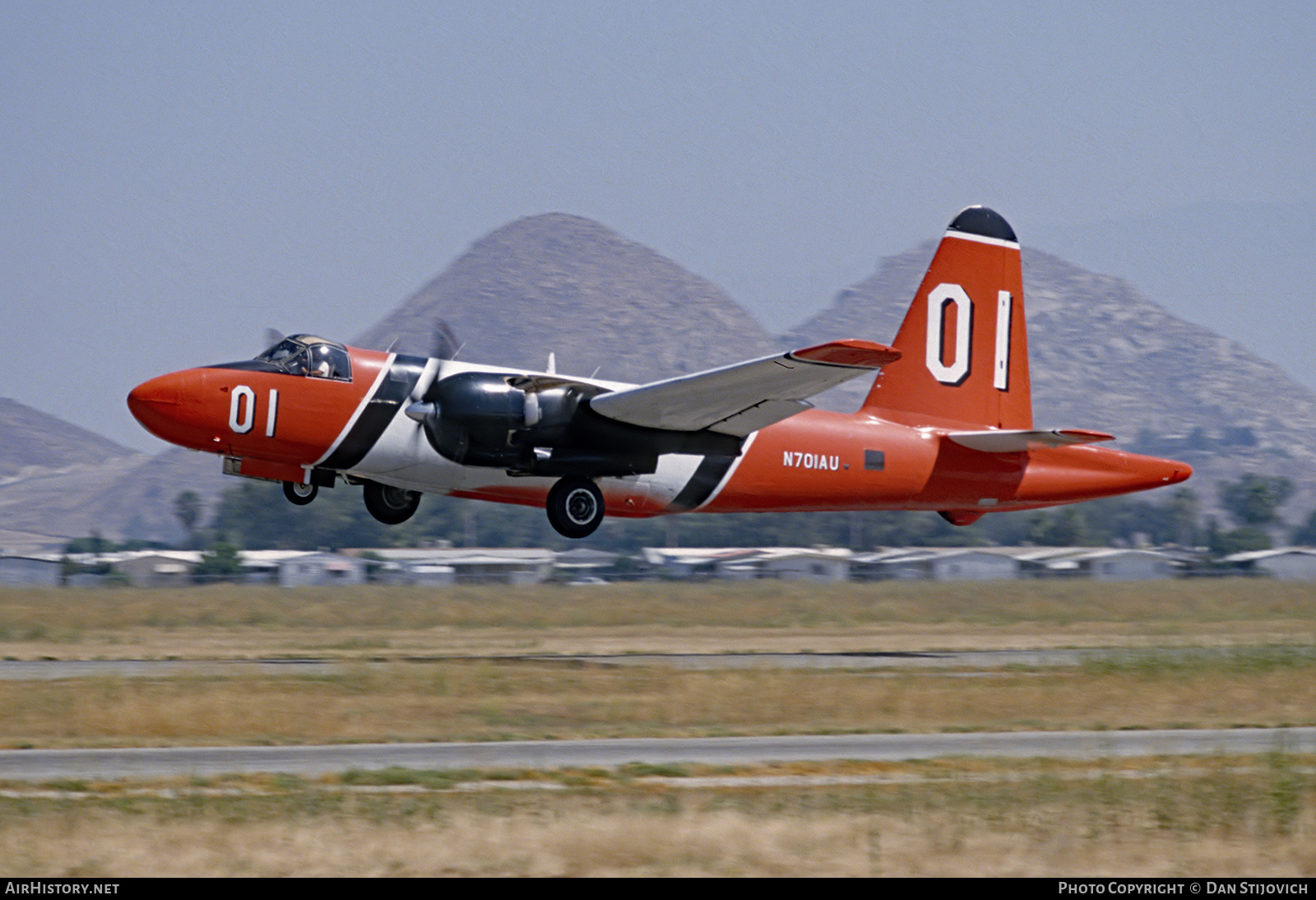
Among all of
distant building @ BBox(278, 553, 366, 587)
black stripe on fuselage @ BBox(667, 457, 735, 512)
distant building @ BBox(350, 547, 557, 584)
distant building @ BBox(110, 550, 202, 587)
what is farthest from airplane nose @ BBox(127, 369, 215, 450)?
distant building @ BBox(110, 550, 202, 587)

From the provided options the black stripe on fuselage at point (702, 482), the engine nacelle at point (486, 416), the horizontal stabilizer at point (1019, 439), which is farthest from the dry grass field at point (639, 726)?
the horizontal stabilizer at point (1019, 439)

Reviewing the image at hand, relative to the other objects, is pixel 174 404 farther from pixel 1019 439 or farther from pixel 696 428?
pixel 1019 439

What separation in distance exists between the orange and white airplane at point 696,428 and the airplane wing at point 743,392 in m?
0.04

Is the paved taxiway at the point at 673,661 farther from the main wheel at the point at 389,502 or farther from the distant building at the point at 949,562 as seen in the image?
the distant building at the point at 949,562

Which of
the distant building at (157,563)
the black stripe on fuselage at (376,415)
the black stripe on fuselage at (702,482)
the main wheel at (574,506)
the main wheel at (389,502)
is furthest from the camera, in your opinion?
the distant building at (157,563)

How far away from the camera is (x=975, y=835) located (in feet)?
37.6

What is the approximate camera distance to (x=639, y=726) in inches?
709

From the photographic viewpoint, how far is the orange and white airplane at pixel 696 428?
68.5 feet

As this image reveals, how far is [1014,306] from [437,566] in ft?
154

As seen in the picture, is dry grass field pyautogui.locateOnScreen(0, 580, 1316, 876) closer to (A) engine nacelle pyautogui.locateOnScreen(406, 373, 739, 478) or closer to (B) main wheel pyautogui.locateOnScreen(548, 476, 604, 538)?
(B) main wheel pyautogui.locateOnScreen(548, 476, 604, 538)

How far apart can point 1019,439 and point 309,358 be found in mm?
11813

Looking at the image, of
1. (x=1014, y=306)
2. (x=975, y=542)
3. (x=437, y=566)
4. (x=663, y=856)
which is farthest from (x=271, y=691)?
(x=975, y=542)

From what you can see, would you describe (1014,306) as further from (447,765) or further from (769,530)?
(769,530)

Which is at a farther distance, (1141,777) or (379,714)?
(379,714)
